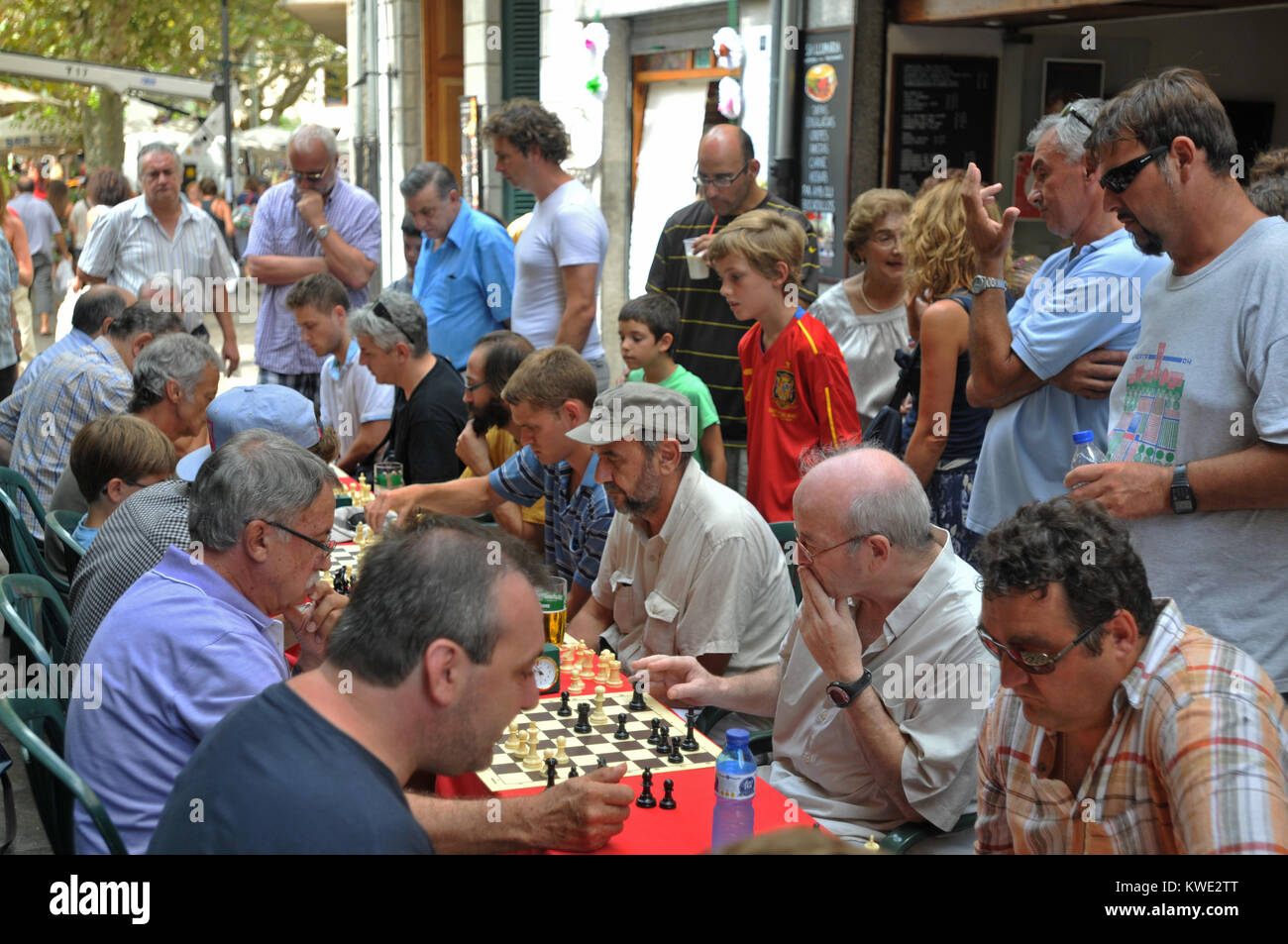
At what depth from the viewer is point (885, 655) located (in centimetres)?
329

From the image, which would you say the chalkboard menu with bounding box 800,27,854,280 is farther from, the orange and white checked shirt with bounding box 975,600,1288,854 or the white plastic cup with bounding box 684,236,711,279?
the orange and white checked shirt with bounding box 975,600,1288,854

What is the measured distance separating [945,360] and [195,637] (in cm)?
283

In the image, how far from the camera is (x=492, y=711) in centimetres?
223

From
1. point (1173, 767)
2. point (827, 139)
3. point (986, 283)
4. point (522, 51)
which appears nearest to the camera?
point (1173, 767)

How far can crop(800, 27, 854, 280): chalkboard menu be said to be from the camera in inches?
302

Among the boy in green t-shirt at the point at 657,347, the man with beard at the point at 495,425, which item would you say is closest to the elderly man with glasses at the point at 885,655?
the man with beard at the point at 495,425

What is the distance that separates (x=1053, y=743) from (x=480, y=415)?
3.72 m

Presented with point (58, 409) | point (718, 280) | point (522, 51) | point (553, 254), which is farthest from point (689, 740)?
point (522, 51)

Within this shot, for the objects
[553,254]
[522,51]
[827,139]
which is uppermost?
[522,51]

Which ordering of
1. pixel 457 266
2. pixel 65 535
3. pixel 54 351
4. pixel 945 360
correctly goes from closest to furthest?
1. pixel 65 535
2. pixel 945 360
3. pixel 54 351
4. pixel 457 266

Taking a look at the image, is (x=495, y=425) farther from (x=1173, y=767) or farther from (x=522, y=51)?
(x=522, y=51)

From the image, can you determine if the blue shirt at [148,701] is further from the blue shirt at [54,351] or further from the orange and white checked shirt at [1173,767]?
the blue shirt at [54,351]

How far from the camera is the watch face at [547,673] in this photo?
362 centimetres

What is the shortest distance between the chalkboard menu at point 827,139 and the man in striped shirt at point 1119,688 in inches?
217
